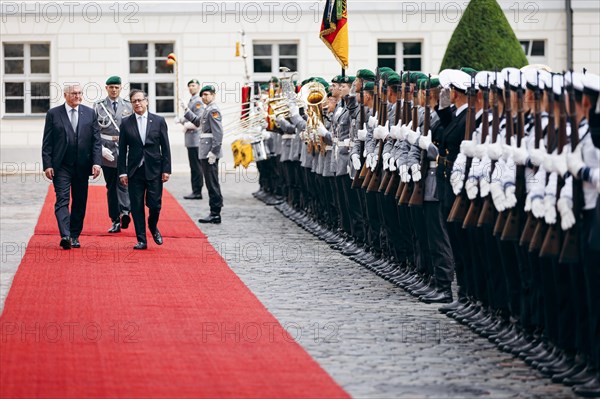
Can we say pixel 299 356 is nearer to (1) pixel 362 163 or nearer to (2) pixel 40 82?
(1) pixel 362 163

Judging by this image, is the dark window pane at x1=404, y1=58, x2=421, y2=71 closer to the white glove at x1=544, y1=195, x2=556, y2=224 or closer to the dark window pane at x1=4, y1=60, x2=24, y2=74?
the dark window pane at x1=4, y1=60, x2=24, y2=74

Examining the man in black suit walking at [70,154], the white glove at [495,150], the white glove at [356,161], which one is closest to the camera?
the white glove at [495,150]

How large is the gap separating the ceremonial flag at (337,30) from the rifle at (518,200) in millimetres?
8499

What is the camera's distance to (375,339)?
405 inches

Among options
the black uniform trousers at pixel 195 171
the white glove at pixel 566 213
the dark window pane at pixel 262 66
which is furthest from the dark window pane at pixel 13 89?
the white glove at pixel 566 213

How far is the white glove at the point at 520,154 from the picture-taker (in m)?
9.48

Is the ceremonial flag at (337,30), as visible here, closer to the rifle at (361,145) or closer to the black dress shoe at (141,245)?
the rifle at (361,145)

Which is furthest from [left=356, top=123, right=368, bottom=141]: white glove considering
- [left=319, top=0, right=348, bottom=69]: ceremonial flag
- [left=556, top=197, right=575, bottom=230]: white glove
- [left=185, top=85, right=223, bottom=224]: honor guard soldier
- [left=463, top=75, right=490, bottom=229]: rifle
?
[left=556, top=197, right=575, bottom=230]: white glove

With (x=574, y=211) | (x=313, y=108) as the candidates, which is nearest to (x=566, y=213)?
(x=574, y=211)

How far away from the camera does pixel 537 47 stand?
34.9 meters

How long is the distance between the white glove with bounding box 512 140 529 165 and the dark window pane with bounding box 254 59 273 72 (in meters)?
25.2

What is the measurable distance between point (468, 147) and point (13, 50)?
25.0 metres

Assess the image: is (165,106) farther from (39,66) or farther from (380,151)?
(380,151)

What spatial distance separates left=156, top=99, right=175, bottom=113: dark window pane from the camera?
1348 inches
